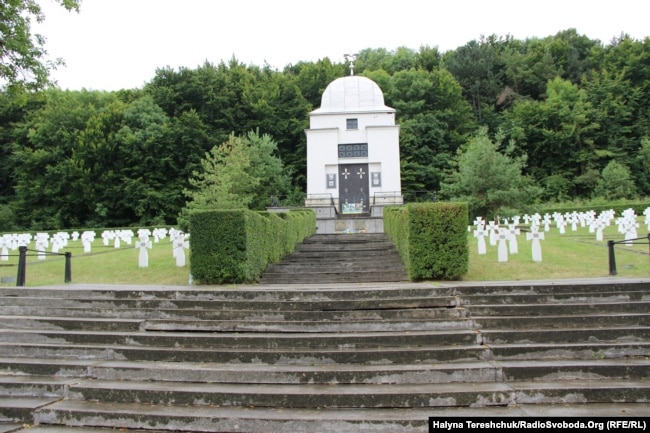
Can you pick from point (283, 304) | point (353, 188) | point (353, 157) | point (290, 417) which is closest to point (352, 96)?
point (353, 157)

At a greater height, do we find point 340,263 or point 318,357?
point 340,263

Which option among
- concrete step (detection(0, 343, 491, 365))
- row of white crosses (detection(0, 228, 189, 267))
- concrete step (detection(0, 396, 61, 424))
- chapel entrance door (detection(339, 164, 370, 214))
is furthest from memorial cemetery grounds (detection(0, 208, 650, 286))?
chapel entrance door (detection(339, 164, 370, 214))

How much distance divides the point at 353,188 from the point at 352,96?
7.97 metres

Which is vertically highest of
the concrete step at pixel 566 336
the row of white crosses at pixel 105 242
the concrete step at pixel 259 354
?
the row of white crosses at pixel 105 242

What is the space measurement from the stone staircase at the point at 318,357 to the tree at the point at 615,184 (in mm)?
39497

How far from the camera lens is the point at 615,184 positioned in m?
42.3

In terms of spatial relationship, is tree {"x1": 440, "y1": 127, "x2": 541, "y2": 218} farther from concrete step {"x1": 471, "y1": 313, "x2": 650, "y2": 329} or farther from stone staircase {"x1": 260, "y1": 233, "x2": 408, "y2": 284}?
concrete step {"x1": 471, "y1": 313, "x2": 650, "y2": 329}

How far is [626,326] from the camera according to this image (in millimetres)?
7012

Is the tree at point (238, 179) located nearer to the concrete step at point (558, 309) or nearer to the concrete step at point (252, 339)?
the concrete step at point (252, 339)

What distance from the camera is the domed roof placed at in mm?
38344

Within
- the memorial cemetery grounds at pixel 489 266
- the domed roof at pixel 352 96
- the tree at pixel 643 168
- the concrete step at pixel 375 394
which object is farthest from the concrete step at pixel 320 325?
the tree at pixel 643 168

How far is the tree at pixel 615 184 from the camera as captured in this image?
41.8m

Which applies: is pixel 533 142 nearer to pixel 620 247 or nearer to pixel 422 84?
pixel 422 84

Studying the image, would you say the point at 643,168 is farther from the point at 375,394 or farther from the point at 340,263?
the point at 375,394
